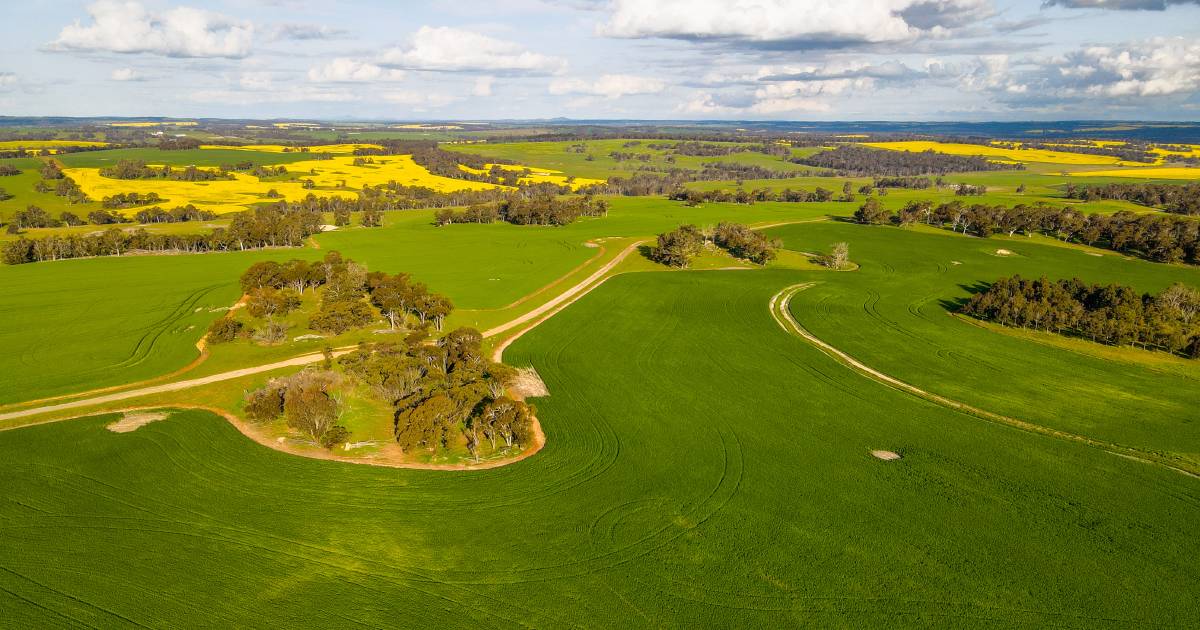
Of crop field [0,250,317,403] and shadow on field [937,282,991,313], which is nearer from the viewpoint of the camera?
crop field [0,250,317,403]

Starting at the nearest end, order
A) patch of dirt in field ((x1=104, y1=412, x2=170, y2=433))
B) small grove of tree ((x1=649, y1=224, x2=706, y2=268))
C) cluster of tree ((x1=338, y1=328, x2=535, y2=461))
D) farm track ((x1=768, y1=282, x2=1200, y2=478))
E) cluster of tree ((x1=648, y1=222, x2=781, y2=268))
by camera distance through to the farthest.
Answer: farm track ((x1=768, y1=282, x2=1200, y2=478)) < cluster of tree ((x1=338, y1=328, x2=535, y2=461)) < patch of dirt in field ((x1=104, y1=412, x2=170, y2=433)) < small grove of tree ((x1=649, y1=224, x2=706, y2=268)) < cluster of tree ((x1=648, y1=222, x2=781, y2=268))

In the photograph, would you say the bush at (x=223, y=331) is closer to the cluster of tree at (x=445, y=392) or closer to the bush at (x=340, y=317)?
the bush at (x=340, y=317)

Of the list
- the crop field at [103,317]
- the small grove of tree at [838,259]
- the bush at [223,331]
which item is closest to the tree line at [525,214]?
the crop field at [103,317]

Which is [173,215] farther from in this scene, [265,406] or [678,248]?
[265,406]

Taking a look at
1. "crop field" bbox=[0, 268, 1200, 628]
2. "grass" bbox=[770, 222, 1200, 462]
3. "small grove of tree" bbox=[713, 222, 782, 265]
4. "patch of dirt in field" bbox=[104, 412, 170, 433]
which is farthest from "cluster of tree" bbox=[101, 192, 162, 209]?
"grass" bbox=[770, 222, 1200, 462]

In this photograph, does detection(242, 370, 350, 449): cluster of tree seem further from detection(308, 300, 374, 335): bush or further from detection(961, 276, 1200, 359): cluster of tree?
detection(961, 276, 1200, 359): cluster of tree

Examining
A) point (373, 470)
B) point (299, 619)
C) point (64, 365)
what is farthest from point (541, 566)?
point (64, 365)

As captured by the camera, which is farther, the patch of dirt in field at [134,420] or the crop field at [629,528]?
the patch of dirt in field at [134,420]

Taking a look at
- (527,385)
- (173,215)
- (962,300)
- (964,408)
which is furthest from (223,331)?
(173,215)
